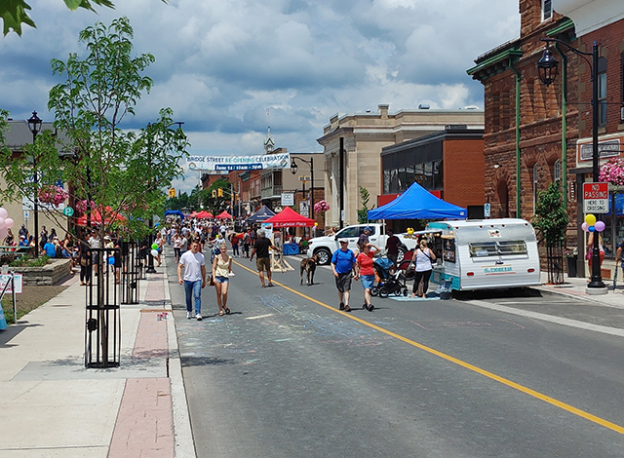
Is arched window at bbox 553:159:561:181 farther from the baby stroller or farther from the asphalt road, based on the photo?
the asphalt road

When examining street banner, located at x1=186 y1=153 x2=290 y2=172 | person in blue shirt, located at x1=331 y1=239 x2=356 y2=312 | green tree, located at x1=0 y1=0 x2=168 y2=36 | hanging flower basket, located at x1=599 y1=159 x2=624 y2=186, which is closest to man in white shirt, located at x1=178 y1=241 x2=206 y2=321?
person in blue shirt, located at x1=331 y1=239 x2=356 y2=312

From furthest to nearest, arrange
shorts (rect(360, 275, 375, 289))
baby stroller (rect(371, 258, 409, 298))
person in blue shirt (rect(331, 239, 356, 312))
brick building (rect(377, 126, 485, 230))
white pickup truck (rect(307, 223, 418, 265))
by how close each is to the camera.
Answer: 1. brick building (rect(377, 126, 485, 230))
2. white pickup truck (rect(307, 223, 418, 265))
3. baby stroller (rect(371, 258, 409, 298))
4. shorts (rect(360, 275, 375, 289))
5. person in blue shirt (rect(331, 239, 356, 312))

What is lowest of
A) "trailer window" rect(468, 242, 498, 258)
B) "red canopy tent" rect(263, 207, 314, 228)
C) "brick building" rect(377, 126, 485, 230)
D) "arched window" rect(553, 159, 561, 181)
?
"trailer window" rect(468, 242, 498, 258)

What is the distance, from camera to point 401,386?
927 cm

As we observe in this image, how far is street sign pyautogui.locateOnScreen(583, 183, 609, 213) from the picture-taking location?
20.8 m

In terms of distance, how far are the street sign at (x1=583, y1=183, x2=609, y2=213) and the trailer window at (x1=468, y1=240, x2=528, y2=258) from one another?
6.98ft

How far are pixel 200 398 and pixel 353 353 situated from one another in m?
3.43

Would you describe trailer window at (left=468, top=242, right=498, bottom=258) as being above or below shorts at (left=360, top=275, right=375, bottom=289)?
above

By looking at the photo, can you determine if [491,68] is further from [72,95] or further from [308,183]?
[308,183]

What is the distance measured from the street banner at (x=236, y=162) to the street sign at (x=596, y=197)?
33.8 metres

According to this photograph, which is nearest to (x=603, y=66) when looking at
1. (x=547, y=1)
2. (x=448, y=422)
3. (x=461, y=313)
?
(x=547, y=1)

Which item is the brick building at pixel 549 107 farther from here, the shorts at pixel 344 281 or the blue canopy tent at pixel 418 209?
the shorts at pixel 344 281

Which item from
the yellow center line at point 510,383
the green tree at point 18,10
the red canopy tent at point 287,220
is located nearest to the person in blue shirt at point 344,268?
the yellow center line at point 510,383

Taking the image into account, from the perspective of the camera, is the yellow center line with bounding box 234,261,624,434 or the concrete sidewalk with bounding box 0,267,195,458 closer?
the concrete sidewalk with bounding box 0,267,195,458
